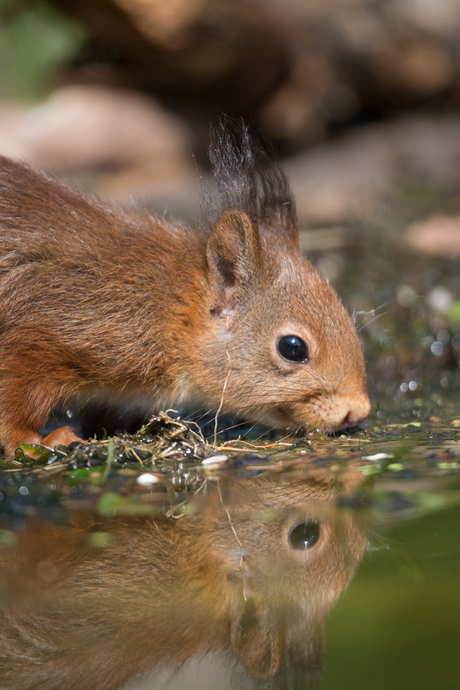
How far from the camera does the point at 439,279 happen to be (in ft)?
29.5

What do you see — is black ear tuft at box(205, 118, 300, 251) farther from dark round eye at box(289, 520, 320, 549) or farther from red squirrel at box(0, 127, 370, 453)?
dark round eye at box(289, 520, 320, 549)

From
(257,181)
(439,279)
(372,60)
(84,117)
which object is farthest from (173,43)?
(257,181)

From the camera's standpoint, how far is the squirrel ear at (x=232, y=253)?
202 inches

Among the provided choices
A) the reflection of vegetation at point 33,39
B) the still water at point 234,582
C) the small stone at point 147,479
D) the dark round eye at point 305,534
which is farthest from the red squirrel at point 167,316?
the reflection of vegetation at point 33,39

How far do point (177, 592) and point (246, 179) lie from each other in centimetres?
351

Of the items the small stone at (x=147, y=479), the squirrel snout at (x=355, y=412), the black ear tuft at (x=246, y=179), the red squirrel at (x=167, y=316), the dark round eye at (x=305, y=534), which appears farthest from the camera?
the black ear tuft at (x=246, y=179)

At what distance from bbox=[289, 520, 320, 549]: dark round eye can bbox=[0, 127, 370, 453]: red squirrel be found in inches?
78.4

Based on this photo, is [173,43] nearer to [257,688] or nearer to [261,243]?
[261,243]

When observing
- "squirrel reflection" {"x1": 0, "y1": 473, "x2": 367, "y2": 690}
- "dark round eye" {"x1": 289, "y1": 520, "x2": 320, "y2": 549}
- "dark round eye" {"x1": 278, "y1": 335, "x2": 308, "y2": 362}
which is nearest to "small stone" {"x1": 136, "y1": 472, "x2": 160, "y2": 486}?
"squirrel reflection" {"x1": 0, "y1": 473, "x2": 367, "y2": 690}

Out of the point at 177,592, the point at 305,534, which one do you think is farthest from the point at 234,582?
the point at 305,534

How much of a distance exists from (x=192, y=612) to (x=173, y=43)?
35.1 feet

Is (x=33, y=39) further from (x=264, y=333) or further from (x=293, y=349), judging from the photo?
(x=293, y=349)

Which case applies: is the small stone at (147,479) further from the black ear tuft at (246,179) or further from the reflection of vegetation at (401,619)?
the black ear tuft at (246,179)

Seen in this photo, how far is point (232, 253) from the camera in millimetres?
5246
